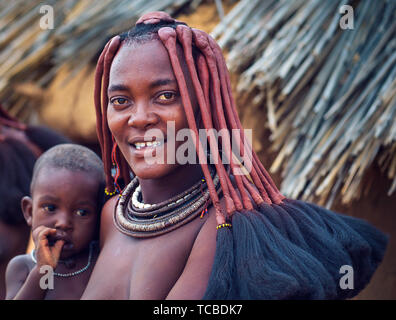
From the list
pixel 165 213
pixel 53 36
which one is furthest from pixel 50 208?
pixel 53 36

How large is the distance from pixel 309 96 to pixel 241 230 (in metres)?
1.84

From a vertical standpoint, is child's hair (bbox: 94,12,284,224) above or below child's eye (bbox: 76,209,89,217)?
above

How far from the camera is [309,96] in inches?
123

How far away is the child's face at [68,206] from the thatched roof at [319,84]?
4.39ft

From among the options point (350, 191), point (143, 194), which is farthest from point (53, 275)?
point (350, 191)

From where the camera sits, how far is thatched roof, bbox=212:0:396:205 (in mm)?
2926

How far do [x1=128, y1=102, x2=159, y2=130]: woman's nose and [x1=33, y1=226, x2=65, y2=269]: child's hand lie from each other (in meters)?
0.49

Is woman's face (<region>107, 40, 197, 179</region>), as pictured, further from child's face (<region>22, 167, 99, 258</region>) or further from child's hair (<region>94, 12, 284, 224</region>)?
child's face (<region>22, 167, 99, 258</region>)

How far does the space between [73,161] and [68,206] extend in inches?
6.6

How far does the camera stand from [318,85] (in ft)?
10.3

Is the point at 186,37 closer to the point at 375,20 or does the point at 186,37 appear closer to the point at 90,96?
the point at 375,20

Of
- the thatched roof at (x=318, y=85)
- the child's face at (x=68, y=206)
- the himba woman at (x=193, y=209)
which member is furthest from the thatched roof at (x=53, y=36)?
the himba woman at (x=193, y=209)

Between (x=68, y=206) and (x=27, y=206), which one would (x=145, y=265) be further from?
(x=27, y=206)

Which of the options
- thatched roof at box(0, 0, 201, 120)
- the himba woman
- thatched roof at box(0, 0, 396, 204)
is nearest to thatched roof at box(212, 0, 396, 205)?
thatched roof at box(0, 0, 396, 204)
